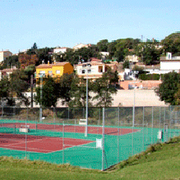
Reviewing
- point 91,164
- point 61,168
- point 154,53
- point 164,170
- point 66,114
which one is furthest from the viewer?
point 154,53

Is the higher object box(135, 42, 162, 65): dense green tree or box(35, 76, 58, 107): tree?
box(135, 42, 162, 65): dense green tree

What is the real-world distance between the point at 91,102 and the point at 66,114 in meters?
6.14

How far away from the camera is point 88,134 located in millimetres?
32188

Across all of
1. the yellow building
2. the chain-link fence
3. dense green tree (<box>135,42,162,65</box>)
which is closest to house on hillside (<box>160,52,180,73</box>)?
dense green tree (<box>135,42,162,65</box>)

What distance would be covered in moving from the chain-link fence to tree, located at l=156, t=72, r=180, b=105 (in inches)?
327

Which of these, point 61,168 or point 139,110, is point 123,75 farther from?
point 61,168

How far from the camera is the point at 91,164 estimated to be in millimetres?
17016

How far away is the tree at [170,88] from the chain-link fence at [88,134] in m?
8.30

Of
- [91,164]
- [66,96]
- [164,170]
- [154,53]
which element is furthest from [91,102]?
[154,53]

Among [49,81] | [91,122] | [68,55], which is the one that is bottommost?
[91,122]

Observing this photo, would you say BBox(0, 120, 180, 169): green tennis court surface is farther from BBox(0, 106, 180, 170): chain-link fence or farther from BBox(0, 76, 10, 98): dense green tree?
BBox(0, 76, 10, 98): dense green tree

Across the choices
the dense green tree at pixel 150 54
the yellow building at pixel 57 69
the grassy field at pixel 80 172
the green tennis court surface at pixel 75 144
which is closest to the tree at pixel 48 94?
the green tennis court surface at pixel 75 144

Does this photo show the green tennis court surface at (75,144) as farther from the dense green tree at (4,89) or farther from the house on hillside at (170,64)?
the house on hillside at (170,64)

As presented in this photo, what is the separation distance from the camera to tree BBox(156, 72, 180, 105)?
140ft
